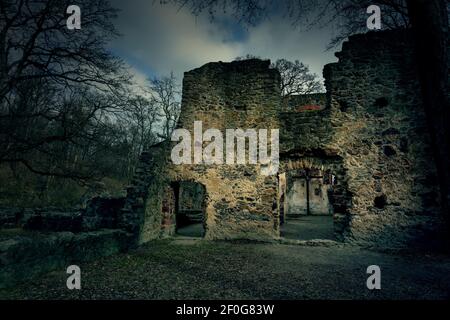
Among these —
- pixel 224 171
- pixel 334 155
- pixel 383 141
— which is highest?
pixel 383 141

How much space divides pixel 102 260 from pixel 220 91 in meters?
5.60

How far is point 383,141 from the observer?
637 centimetres

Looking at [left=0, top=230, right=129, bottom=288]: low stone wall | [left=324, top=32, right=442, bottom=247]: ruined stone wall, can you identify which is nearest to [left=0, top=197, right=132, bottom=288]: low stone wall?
[left=0, top=230, right=129, bottom=288]: low stone wall


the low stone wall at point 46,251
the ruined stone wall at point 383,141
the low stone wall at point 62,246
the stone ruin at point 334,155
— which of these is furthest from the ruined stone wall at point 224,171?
the ruined stone wall at point 383,141

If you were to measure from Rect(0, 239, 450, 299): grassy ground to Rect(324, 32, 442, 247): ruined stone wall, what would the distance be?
2.57 feet

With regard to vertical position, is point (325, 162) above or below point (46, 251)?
above

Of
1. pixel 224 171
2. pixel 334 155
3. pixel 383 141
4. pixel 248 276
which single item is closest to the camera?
pixel 248 276

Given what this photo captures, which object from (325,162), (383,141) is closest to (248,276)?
(325,162)

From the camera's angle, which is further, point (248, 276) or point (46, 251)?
point (248, 276)

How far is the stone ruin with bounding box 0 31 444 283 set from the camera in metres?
5.99

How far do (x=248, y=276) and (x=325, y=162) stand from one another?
4.01 m

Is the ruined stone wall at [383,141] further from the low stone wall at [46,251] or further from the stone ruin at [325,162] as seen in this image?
the low stone wall at [46,251]

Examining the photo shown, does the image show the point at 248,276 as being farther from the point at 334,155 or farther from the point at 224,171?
→ the point at 334,155

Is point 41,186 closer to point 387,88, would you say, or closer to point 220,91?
point 220,91
